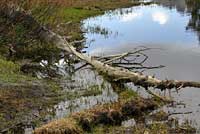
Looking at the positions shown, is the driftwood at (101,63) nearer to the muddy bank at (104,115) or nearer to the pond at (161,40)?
the pond at (161,40)

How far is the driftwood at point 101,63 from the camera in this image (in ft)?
62.2

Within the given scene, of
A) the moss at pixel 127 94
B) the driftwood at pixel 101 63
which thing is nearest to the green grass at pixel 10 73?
the driftwood at pixel 101 63

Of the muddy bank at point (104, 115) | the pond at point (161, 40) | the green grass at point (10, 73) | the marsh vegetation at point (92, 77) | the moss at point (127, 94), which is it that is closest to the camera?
the muddy bank at point (104, 115)

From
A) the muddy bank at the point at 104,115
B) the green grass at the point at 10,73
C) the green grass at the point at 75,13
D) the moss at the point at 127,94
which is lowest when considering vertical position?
the green grass at the point at 75,13

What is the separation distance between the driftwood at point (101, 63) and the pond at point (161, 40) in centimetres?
67

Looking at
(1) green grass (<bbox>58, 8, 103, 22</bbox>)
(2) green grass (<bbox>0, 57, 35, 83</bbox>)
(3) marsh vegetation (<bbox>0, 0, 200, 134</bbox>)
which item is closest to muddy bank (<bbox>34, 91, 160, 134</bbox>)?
(3) marsh vegetation (<bbox>0, 0, 200, 134</bbox>)

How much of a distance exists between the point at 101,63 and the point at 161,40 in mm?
12245

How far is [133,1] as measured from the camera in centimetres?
6806

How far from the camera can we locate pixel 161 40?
34312 mm

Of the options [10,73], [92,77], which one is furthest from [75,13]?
[10,73]

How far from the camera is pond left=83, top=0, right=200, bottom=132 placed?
19.6m

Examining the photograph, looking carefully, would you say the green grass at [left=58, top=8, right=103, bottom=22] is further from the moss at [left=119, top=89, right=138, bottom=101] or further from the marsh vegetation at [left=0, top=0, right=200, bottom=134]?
the moss at [left=119, top=89, right=138, bottom=101]

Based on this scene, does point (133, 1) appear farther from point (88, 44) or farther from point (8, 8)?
point (8, 8)

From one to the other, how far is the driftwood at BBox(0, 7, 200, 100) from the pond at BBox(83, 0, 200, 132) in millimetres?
668
